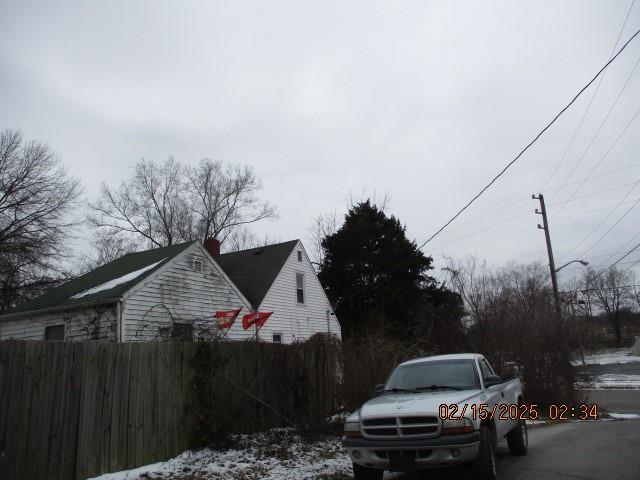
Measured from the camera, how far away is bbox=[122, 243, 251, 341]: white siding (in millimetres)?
15453

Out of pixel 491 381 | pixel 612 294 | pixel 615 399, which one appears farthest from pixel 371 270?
pixel 612 294

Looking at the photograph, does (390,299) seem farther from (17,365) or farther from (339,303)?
(17,365)

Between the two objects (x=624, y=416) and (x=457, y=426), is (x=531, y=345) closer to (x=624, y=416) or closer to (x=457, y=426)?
(x=624, y=416)

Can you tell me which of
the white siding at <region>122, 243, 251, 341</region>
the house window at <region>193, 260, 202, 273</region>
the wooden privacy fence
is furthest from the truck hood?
the house window at <region>193, 260, 202, 273</region>

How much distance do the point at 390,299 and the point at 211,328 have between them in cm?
2122

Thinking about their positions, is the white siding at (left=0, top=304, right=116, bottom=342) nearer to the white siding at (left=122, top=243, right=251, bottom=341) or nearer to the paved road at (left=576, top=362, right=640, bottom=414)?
the white siding at (left=122, top=243, right=251, bottom=341)

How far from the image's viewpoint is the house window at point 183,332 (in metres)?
10.5

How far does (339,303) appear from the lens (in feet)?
106

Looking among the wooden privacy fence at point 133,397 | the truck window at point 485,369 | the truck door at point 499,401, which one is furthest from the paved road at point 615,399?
the wooden privacy fence at point 133,397

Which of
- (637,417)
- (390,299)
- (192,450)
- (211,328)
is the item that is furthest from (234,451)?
(390,299)

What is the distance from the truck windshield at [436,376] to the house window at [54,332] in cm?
1253

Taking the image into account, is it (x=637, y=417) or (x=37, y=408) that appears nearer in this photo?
(x=37, y=408)

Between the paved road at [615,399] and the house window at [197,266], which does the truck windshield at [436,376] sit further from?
the house window at [197,266]

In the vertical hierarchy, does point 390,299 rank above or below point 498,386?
above
